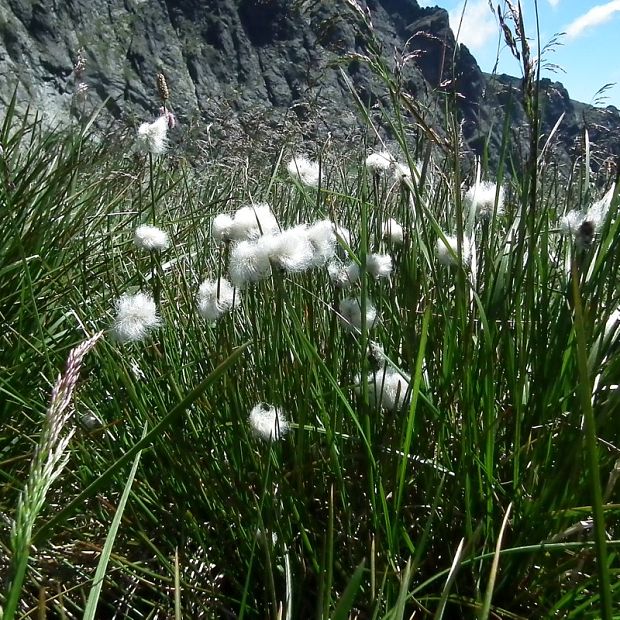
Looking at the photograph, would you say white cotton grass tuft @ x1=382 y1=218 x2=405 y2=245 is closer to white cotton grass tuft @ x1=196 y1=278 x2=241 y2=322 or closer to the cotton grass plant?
the cotton grass plant

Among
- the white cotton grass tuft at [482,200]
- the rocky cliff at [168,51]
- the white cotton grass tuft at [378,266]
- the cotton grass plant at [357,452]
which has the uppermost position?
the rocky cliff at [168,51]

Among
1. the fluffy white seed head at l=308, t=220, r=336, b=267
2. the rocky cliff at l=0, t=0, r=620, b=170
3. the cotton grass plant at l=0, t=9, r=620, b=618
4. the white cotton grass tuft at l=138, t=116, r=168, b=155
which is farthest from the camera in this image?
the rocky cliff at l=0, t=0, r=620, b=170

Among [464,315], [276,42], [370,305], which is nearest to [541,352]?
[464,315]

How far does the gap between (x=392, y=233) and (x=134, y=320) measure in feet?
2.22

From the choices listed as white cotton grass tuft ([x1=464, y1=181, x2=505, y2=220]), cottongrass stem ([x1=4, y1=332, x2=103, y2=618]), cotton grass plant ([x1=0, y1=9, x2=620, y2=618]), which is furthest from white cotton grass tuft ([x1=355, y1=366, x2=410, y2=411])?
cottongrass stem ([x1=4, y1=332, x2=103, y2=618])

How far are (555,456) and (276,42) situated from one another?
65.9 meters

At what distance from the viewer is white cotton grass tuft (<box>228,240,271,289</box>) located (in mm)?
1104

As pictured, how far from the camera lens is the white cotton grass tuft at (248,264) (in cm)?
110

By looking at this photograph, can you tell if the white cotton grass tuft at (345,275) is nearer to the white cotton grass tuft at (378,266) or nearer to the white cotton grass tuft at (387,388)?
the white cotton grass tuft at (378,266)

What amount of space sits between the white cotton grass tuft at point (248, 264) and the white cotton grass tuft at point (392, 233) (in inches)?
19.4

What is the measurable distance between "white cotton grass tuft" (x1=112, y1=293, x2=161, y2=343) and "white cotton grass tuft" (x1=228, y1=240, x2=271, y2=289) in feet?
0.57

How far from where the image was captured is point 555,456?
3.72 ft

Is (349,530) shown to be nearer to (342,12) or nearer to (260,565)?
(260,565)

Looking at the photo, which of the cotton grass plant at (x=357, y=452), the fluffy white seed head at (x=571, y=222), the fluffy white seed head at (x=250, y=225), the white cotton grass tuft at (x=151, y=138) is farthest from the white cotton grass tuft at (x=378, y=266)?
the white cotton grass tuft at (x=151, y=138)
